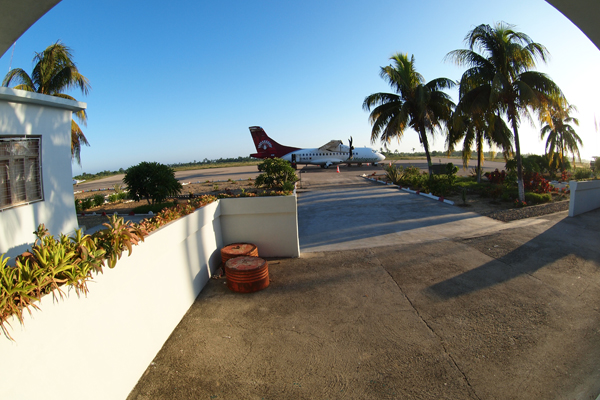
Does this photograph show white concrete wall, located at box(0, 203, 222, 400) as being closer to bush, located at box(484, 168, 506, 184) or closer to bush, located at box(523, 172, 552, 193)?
bush, located at box(523, 172, 552, 193)

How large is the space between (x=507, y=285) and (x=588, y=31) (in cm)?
367

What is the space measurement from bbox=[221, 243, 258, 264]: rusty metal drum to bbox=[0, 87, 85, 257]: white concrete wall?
139 inches

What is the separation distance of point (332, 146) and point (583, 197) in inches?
1027

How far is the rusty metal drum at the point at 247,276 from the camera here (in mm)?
4508

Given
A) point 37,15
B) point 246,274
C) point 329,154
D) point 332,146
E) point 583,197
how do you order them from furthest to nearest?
point 329,154
point 332,146
point 583,197
point 246,274
point 37,15

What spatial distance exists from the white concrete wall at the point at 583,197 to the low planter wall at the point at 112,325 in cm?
1000

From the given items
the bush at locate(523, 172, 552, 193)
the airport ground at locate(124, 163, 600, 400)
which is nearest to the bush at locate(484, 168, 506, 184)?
the bush at locate(523, 172, 552, 193)

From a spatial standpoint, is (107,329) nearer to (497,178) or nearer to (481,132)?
(481,132)

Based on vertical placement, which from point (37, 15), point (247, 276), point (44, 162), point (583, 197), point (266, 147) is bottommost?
point (247, 276)

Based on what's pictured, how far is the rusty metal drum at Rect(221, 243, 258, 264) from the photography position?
517 centimetres

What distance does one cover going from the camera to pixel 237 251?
527 centimetres

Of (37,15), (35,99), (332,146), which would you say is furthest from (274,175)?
(332,146)

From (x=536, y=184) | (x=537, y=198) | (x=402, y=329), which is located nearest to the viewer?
(x=402, y=329)

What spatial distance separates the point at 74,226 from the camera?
659cm
